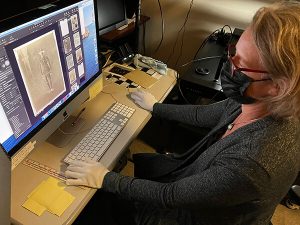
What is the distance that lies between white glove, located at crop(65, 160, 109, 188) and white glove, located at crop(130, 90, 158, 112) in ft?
1.39

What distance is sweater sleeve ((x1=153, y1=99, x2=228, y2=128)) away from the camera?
1.28m

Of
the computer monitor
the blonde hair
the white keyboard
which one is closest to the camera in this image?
the blonde hair

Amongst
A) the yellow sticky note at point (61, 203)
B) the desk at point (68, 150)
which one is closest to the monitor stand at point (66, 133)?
the desk at point (68, 150)

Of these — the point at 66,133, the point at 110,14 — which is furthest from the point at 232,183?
the point at 110,14

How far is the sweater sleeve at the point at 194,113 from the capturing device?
1.28 metres

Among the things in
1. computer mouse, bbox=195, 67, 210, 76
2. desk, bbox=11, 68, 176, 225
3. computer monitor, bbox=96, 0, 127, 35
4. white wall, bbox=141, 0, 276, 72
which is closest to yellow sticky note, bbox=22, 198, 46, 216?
desk, bbox=11, 68, 176, 225

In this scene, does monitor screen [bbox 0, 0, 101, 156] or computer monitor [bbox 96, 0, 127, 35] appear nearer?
monitor screen [bbox 0, 0, 101, 156]

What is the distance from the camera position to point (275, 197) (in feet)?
2.89

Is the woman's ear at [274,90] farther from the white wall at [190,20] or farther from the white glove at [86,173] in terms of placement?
the white wall at [190,20]

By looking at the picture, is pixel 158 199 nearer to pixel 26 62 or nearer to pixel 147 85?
pixel 26 62

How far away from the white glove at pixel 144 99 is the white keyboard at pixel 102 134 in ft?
0.22

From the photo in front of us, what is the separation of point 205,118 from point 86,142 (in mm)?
578

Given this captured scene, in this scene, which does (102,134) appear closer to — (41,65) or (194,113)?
(41,65)

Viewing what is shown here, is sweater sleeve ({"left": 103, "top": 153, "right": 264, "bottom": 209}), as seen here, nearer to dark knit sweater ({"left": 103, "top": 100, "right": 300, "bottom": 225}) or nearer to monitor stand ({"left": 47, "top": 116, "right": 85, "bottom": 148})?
dark knit sweater ({"left": 103, "top": 100, "right": 300, "bottom": 225})
